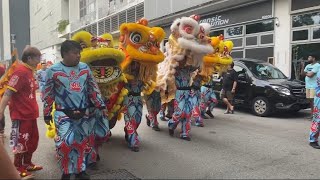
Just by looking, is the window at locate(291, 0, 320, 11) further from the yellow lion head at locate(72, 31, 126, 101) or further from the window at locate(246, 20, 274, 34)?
the yellow lion head at locate(72, 31, 126, 101)

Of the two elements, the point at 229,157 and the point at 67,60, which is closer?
the point at 67,60

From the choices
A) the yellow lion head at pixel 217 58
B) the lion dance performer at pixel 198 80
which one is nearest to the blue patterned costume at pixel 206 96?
the yellow lion head at pixel 217 58

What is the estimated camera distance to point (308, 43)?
14.4 meters

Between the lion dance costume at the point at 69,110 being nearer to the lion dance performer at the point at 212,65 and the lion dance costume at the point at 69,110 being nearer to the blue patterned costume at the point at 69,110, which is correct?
the blue patterned costume at the point at 69,110

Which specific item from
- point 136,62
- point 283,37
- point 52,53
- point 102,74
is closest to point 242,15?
point 283,37

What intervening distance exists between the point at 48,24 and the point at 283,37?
4822cm

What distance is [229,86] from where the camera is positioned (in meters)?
12.2

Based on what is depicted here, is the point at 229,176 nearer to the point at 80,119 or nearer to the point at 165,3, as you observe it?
the point at 80,119

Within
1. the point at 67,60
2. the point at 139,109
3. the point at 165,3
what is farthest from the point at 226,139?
the point at 165,3

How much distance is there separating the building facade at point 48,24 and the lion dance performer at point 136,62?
Result: 3706cm

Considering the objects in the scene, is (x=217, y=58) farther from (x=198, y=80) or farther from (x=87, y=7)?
(x=87, y=7)

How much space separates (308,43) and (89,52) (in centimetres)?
1121

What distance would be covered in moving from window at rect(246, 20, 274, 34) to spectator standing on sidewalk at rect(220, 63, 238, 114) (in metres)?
5.00

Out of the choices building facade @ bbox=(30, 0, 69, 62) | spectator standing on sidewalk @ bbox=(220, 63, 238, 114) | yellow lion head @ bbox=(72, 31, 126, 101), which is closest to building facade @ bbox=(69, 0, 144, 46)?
building facade @ bbox=(30, 0, 69, 62)
